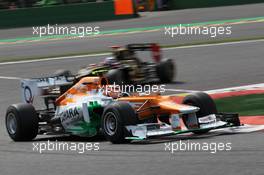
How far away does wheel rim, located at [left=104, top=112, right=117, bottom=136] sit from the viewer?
11578 mm

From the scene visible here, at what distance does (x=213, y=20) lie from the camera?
33.8 metres

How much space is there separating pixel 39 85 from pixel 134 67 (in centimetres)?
564

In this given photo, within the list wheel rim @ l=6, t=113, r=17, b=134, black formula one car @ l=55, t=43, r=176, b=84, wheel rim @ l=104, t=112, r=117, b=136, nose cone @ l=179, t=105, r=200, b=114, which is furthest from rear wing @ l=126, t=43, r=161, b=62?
wheel rim @ l=104, t=112, r=117, b=136

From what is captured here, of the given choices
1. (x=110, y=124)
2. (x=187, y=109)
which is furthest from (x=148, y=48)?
(x=110, y=124)

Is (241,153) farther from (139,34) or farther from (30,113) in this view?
(139,34)

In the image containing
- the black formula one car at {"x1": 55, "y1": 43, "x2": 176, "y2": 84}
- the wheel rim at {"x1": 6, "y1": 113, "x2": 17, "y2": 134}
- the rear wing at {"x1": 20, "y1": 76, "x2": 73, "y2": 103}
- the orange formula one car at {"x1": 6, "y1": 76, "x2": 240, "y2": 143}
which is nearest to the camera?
the orange formula one car at {"x1": 6, "y1": 76, "x2": 240, "y2": 143}

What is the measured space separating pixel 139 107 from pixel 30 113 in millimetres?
2076

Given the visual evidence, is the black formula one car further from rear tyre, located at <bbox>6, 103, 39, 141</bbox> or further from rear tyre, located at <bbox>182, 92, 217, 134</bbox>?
→ rear tyre, located at <bbox>182, 92, 217, 134</bbox>

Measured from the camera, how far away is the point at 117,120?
11.4 m

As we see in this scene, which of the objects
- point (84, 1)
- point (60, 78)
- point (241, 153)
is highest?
point (84, 1)

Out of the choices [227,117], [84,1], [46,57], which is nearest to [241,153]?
[227,117]

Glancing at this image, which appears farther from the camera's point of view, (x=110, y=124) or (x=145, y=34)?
(x=145, y=34)

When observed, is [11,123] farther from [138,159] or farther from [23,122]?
[138,159]

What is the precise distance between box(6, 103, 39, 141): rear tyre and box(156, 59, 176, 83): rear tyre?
7.46 m
